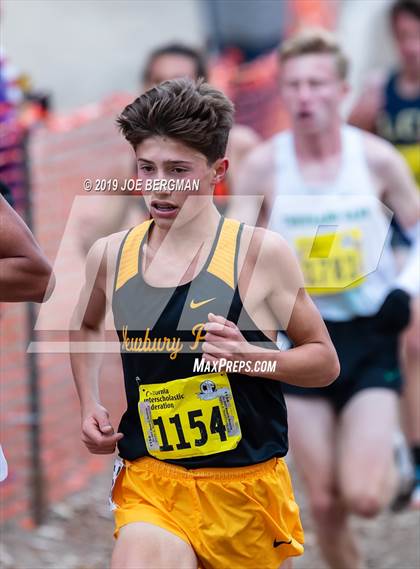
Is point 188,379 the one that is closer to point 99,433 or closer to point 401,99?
point 99,433

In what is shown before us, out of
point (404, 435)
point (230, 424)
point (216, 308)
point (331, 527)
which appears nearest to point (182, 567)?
point (230, 424)

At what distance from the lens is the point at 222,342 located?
2.95m

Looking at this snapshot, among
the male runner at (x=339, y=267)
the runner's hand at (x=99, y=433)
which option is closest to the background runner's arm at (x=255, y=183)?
the male runner at (x=339, y=267)

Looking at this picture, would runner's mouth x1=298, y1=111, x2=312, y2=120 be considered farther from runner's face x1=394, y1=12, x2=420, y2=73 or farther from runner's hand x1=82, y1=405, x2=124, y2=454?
Result: runner's hand x1=82, y1=405, x2=124, y2=454

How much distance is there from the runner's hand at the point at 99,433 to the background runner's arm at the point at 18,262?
367 millimetres

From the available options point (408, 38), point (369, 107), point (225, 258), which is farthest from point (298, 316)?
point (408, 38)

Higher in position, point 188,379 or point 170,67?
point 170,67

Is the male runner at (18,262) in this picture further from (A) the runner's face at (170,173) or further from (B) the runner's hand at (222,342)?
(B) the runner's hand at (222,342)

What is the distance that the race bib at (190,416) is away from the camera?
310 centimetres

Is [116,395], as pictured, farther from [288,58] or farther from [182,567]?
[182,567]

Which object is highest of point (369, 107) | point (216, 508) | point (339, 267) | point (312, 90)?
point (312, 90)

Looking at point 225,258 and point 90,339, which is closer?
point 225,258

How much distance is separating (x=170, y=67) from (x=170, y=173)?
296cm

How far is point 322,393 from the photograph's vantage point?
16.1 feet
